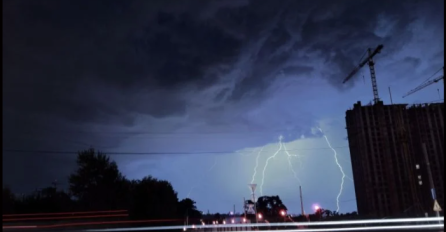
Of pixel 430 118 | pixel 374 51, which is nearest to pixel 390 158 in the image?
pixel 430 118

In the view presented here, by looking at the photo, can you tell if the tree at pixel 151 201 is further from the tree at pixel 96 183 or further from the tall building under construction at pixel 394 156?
the tall building under construction at pixel 394 156

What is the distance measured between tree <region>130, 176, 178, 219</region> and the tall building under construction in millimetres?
33972

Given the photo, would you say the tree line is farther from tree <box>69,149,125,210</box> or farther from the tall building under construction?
the tall building under construction

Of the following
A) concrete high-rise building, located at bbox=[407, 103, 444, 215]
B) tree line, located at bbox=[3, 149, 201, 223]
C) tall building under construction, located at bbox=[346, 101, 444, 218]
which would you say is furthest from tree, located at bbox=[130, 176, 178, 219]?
concrete high-rise building, located at bbox=[407, 103, 444, 215]

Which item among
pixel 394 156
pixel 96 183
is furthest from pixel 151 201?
pixel 394 156

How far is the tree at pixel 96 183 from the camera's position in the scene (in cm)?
4459

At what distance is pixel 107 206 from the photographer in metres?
45.4

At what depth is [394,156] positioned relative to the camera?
239ft

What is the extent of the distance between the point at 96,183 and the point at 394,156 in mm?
54129

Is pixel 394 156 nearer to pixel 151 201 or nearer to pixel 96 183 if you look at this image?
pixel 151 201

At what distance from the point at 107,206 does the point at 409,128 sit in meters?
50.6

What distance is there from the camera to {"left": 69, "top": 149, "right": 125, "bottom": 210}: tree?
44594mm

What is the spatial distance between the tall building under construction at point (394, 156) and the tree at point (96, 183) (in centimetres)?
4191

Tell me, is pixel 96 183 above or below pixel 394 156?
below
